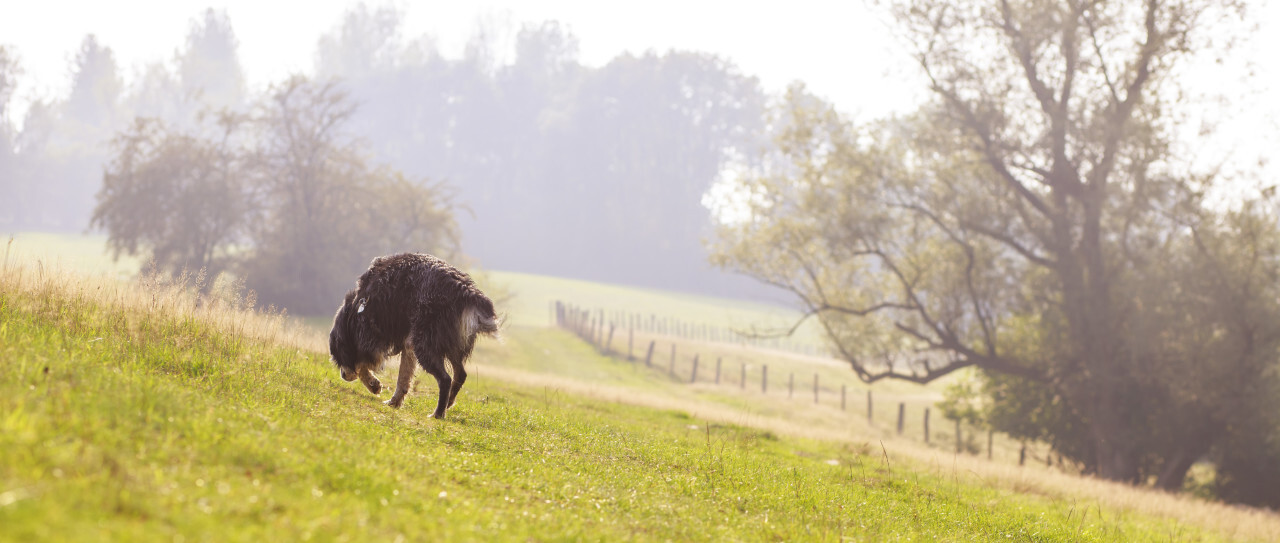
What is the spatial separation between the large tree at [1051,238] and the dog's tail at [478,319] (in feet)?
66.8

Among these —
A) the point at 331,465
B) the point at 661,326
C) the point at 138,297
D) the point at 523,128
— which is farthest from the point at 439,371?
the point at 523,128

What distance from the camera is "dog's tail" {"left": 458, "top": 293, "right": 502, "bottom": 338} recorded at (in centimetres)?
982

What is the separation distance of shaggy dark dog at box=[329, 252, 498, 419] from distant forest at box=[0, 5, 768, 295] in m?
103

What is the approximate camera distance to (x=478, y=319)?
984 cm

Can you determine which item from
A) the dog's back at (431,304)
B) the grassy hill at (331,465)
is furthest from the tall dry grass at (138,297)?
the dog's back at (431,304)

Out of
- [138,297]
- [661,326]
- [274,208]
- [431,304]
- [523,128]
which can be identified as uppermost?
[523,128]

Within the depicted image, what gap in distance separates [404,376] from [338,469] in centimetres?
407

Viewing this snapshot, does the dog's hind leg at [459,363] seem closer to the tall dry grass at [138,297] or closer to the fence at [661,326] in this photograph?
the tall dry grass at [138,297]

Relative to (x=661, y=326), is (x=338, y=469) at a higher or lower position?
higher

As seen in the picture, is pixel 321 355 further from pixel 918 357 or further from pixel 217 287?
pixel 918 357

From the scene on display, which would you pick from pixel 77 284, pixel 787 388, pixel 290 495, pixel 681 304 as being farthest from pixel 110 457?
pixel 681 304

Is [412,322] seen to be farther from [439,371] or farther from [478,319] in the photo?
[478,319]

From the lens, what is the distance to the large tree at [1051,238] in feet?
79.5

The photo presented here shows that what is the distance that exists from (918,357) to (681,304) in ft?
205
